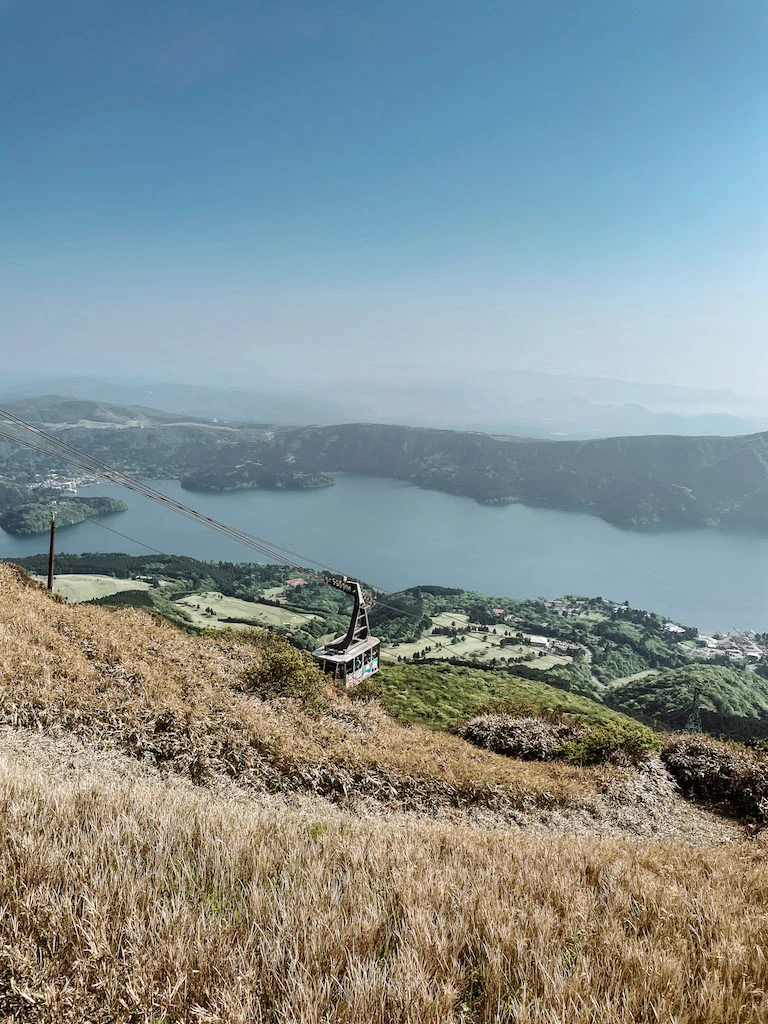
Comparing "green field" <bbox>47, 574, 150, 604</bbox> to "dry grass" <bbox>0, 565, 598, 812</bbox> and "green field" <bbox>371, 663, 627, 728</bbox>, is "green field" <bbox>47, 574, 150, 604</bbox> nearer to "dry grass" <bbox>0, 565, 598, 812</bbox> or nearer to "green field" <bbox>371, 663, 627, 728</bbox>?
"green field" <bbox>371, 663, 627, 728</bbox>

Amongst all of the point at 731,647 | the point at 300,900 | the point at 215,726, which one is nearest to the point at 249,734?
the point at 215,726

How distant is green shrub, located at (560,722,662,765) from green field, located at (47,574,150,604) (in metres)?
57.6

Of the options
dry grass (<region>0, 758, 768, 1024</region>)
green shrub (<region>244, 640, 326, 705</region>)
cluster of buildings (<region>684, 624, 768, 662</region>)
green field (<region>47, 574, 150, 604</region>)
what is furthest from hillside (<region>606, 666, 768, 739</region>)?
green field (<region>47, 574, 150, 604</region>)

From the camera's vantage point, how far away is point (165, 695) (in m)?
7.65

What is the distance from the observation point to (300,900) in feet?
9.73

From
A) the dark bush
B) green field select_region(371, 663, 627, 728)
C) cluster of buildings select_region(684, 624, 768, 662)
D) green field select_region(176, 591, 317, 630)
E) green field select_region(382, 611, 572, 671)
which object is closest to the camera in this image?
the dark bush

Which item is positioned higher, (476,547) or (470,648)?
(476,547)

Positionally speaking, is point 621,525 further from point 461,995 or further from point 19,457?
point 19,457

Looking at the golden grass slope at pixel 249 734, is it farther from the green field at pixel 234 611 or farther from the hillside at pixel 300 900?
the green field at pixel 234 611

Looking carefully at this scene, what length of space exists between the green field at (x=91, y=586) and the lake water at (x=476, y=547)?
44934 mm

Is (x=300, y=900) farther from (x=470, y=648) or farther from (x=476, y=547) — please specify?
(x=476, y=547)

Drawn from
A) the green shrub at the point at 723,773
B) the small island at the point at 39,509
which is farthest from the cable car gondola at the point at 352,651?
the small island at the point at 39,509

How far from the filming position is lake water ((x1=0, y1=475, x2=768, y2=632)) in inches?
4838

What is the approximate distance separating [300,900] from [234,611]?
66.5 meters
